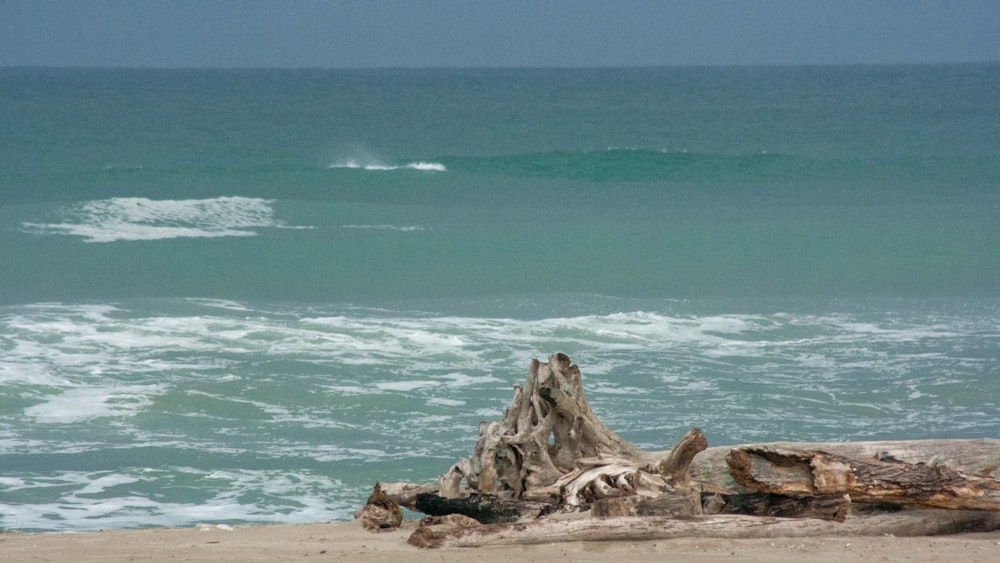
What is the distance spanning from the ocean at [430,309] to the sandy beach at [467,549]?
140 cm

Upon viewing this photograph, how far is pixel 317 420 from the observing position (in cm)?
1013

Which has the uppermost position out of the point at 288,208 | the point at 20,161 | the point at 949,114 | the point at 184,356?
the point at 949,114

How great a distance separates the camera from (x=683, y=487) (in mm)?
6293

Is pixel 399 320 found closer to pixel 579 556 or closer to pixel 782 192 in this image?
pixel 579 556

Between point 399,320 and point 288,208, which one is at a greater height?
point 288,208

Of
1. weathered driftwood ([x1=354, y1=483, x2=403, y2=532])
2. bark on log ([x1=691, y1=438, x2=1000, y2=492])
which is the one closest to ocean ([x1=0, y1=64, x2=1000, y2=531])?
weathered driftwood ([x1=354, y1=483, x2=403, y2=532])

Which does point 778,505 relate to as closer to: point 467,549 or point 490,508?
point 490,508

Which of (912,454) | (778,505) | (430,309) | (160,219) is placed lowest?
(778,505)

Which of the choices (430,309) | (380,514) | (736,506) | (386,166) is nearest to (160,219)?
(430,309)

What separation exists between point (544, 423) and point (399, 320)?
7965mm

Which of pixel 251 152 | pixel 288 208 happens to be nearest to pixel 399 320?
pixel 288 208

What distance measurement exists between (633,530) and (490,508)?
2.47ft

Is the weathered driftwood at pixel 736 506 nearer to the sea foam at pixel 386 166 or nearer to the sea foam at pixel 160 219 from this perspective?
the sea foam at pixel 160 219

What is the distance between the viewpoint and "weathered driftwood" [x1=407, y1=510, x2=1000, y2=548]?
19.2 ft
